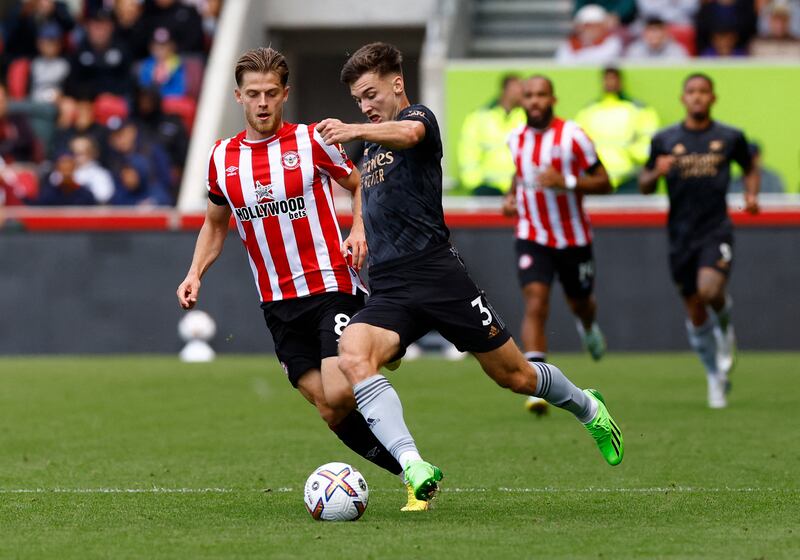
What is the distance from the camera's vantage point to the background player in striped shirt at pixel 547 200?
11.6 meters

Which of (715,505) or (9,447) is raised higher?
(715,505)

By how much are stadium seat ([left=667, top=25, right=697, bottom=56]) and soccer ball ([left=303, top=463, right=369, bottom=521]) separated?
1450cm

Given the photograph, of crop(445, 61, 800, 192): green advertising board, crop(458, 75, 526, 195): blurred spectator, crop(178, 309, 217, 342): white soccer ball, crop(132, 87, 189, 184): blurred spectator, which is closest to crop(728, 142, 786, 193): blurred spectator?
crop(445, 61, 800, 192): green advertising board

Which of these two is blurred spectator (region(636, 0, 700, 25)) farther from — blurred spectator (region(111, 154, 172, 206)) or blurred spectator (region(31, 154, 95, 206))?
blurred spectator (region(31, 154, 95, 206))

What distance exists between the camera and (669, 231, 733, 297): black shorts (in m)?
11.8

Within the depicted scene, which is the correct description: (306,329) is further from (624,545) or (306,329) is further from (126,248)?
(126,248)

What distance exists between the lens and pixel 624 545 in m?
5.94

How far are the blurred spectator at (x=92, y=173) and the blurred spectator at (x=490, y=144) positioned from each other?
413 cm

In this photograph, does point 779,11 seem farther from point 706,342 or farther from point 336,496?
point 336,496

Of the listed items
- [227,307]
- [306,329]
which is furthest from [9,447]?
[227,307]

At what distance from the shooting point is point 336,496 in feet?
21.9

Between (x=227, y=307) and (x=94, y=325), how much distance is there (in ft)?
4.78

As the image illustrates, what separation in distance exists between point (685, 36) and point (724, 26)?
612mm

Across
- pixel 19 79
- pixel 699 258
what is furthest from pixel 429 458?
pixel 19 79
